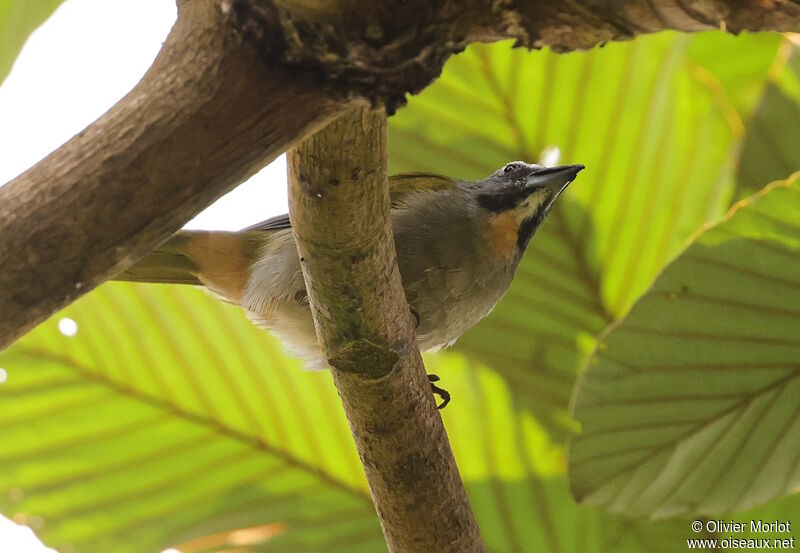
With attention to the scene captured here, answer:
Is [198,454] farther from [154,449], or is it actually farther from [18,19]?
[18,19]

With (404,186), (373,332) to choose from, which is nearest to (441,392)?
(404,186)

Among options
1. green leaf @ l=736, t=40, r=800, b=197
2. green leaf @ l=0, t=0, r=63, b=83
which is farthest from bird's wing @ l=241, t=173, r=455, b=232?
green leaf @ l=0, t=0, r=63, b=83

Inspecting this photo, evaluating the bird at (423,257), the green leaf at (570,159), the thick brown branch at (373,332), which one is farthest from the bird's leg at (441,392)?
the thick brown branch at (373,332)

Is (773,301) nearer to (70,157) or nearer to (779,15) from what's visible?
(779,15)

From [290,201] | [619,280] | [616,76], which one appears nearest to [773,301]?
[619,280]

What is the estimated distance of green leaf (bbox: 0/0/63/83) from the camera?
63.9 inches

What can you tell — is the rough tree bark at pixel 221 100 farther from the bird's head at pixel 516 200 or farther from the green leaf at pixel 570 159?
the bird's head at pixel 516 200

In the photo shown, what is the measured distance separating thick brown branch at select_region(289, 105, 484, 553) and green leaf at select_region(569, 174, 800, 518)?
36 cm

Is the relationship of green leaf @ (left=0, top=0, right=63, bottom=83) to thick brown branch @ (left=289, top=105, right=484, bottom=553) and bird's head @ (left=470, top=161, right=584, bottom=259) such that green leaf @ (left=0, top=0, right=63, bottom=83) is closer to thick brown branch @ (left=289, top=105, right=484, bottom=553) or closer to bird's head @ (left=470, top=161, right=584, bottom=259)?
thick brown branch @ (left=289, top=105, right=484, bottom=553)

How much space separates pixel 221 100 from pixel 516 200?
5.78 feet

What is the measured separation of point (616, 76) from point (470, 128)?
0.37m

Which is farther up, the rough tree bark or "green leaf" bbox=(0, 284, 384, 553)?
"green leaf" bbox=(0, 284, 384, 553)

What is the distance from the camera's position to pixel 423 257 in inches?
87.8

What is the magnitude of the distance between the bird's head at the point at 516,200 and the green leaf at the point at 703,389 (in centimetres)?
68
